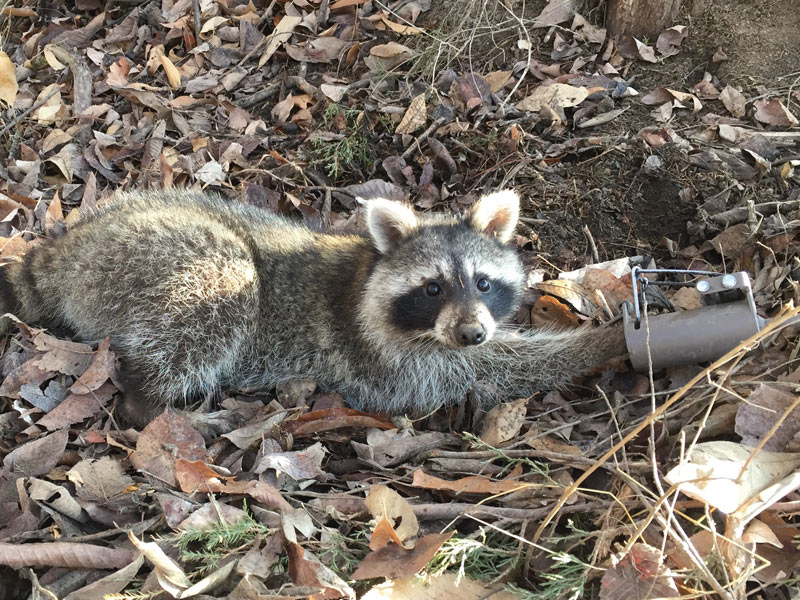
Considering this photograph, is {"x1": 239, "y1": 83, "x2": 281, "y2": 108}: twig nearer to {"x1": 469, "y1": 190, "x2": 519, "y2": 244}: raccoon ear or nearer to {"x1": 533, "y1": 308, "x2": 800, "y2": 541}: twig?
{"x1": 469, "y1": 190, "x2": 519, "y2": 244}: raccoon ear

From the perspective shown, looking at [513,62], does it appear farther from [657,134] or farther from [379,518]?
[379,518]

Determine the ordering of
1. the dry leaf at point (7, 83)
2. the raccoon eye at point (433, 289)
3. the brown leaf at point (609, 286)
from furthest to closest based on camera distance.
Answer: the dry leaf at point (7, 83) < the brown leaf at point (609, 286) < the raccoon eye at point (433, 289)

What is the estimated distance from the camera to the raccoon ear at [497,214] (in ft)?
13.3

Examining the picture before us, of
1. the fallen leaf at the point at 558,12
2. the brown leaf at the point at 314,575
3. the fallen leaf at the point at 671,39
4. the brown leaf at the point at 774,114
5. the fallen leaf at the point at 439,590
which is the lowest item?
the fallen leaf at the point at 439,590

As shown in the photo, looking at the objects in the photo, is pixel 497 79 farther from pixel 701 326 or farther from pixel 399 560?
pixel 399 560

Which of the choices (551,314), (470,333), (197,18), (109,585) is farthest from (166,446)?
(197,18)

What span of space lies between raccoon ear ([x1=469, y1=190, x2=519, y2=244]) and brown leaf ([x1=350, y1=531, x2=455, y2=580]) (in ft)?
6.47

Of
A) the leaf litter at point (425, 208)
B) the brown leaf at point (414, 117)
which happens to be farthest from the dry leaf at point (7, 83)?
the brown leaf at point (414, 117)

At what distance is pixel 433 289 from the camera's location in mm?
3941

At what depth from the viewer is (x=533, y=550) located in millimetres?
2736

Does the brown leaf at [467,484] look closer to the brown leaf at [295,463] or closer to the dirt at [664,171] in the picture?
the brown leaf at [295,463]

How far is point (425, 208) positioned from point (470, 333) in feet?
6.42

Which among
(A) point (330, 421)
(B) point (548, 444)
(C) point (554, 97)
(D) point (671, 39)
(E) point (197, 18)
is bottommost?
(A) point (330, 421)

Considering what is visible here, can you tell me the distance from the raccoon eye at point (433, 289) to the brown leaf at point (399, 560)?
4.96 feet
